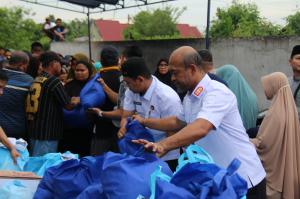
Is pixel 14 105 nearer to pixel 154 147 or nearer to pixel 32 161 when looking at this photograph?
pixel 32 161

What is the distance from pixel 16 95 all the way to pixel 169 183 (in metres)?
2.91

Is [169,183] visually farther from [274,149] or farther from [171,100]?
[274,149]

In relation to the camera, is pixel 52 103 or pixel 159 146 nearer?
pixel 159 146

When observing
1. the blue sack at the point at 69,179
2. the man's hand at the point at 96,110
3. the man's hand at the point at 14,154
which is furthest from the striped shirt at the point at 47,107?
the blue sack at the point at 69,179

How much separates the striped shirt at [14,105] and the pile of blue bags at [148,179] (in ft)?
7.28

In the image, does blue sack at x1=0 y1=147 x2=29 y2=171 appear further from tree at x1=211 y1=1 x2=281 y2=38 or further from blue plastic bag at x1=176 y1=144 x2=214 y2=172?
tree at x1=211 y1=1 x2=281 y2=38

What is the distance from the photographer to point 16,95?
4.52 meters

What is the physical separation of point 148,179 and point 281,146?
7.95 ft

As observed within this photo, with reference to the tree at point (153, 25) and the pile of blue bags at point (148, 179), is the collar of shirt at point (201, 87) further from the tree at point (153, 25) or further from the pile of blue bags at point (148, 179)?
the tree at point (153, 25)

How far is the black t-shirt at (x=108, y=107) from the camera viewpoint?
4680mm

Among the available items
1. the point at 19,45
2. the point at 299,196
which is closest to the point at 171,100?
the point at 299,196

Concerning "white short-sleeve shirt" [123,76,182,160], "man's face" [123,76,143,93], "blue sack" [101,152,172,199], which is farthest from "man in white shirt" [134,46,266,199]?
"man's face" [123,76,143,93]

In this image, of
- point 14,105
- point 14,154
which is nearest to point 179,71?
point 14,154

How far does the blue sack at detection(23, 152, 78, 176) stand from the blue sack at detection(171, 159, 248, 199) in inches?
43.3
